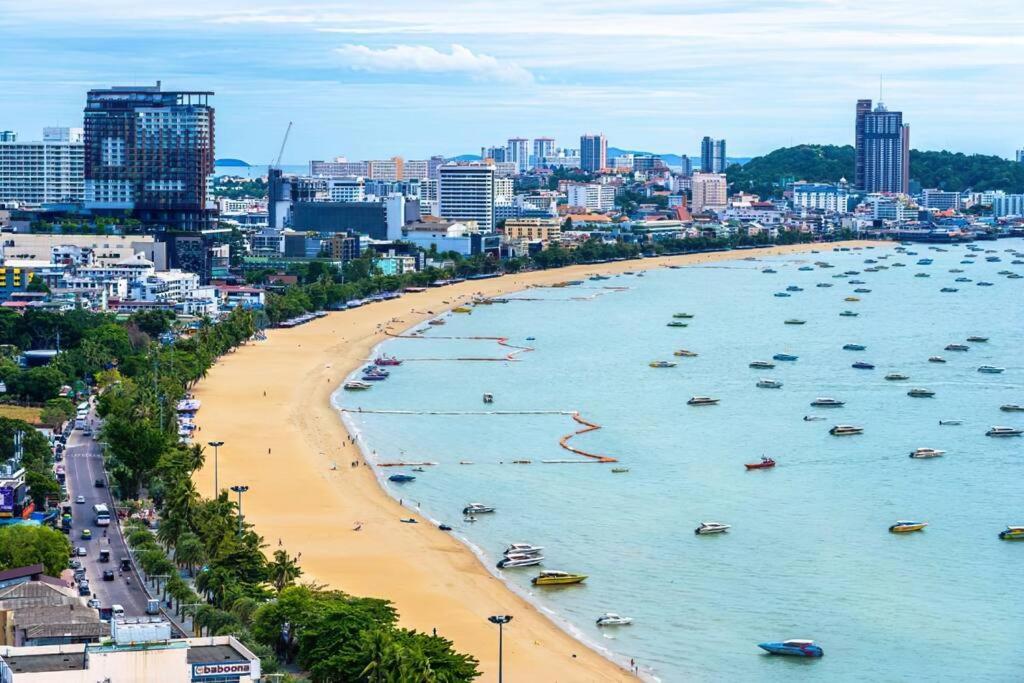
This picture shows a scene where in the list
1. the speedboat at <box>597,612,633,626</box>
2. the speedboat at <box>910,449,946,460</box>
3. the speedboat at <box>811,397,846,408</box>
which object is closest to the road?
the speedboat at <box>597,612,633,626</box>

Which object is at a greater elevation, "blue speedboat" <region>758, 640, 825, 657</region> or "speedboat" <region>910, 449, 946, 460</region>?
"speedboat" <region>910, 449, 946, 460</region>

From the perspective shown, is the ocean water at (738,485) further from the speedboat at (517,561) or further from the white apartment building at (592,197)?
the white apartment building at (592,197)

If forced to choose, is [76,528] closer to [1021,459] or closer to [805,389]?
[1021,459]

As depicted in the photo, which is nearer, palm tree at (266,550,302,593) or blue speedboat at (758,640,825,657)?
blue speedboat at (758,640,825,657)

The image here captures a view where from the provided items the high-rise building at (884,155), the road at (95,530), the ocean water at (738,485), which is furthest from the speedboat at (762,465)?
the high-rise building at (884,155)

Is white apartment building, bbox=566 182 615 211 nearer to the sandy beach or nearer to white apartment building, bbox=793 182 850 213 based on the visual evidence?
white apartment building, bbox=793 182 850 213

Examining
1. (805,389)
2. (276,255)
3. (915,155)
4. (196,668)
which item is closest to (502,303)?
(276,255)
